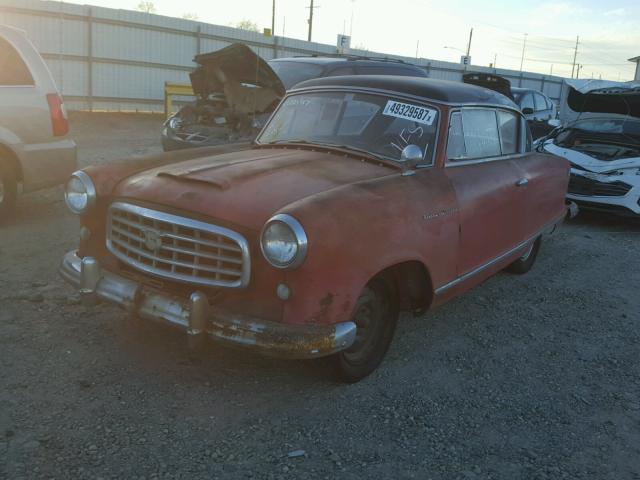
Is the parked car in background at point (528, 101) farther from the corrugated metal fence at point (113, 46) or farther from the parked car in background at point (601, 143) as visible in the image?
the corrugated metal fence at point (113, 46)

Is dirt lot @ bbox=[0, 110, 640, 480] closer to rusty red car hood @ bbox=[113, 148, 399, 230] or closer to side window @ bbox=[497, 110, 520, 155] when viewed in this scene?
rusty red car hood @ bbox=[113, 148, 399, 230]

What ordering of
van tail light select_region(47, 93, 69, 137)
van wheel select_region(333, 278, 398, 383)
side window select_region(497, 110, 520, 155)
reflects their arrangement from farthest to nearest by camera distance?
1. van tail light select_region(47, 93, 69, 137)
2. side window select_region(497, 110, 520, 155)
3. van wheel select_region(333, 278, 398, 383)

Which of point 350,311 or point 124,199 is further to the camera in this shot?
point 124,199

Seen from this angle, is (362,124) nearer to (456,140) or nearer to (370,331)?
(456,140)

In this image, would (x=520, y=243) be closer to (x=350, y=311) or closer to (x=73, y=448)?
(x=350, y=311)

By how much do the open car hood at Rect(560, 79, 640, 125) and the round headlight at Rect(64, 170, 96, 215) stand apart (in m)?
7.83

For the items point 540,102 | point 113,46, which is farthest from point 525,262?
point 113,46

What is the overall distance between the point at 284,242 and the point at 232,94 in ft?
20.1

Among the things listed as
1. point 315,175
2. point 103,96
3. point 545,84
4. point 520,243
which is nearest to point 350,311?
point 315,175

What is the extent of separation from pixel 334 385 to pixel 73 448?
1.41 metres

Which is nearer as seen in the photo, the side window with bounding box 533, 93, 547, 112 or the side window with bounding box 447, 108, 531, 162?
the side window with bounding box 447, 108, 531, 162

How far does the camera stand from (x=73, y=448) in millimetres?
2773

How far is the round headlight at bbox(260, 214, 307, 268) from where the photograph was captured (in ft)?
9.52

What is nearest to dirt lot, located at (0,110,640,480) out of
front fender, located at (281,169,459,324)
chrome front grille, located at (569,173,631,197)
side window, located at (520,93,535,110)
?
front fender, located at (281,169,459,324)
